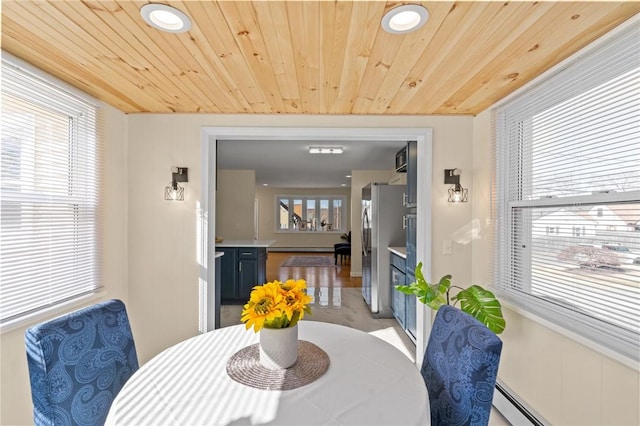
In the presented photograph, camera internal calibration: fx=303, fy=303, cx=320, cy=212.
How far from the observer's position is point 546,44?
1.54m

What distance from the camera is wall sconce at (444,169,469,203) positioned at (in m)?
2.64

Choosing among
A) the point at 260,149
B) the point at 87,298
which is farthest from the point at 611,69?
the point at 260,149

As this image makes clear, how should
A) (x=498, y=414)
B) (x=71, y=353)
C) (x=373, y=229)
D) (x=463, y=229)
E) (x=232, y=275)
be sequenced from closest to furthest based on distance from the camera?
(x=71, y=353) < (x=498, y=414) < (x=463, y=229) < (x=373, y=229) < (x=232, y=275)

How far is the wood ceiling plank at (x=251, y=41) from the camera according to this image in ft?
4.19

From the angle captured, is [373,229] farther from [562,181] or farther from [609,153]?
[609,153]

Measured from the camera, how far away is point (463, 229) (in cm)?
270

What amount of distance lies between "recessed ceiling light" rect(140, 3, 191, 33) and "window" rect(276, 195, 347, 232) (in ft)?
34.4

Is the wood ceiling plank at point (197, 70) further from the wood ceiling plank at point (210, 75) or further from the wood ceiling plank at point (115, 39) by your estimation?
the wood ceiling plank at point (115, 39)

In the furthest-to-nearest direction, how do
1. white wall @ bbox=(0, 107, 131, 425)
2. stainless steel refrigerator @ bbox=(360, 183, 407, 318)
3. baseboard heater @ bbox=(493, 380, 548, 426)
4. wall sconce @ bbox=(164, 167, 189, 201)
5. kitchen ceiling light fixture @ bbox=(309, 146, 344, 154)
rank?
kitchen ceiling light fixture @ bbox=(309, 146, 344, 154) < stainless steel refrigerator @ bbox=(360, 183, 407, 318) < wall sconce @ bbox=(164, 167, 189, 201) < white wall @ bbox=(0, 107, 131, 425) < baseboard heater @ bbox=(493, 380, 548, 426)

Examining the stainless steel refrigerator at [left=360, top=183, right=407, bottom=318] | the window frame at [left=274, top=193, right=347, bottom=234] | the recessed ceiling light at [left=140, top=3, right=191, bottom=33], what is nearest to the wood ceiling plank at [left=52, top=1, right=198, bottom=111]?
the recessed ceiling light at [left=140, top=3, right=191, bottom=33]

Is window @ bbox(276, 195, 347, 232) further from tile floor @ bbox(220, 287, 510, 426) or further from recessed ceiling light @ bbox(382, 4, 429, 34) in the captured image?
recessed ceiling light @ bbox(382, 4, 429, 34)

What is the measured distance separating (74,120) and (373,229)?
3.43m

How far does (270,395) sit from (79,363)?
83cm

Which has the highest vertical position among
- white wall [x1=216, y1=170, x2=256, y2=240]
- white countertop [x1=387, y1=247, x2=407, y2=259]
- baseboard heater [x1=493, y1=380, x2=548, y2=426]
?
white wall [x1=216, y1=170, x2=256, y2=240]
